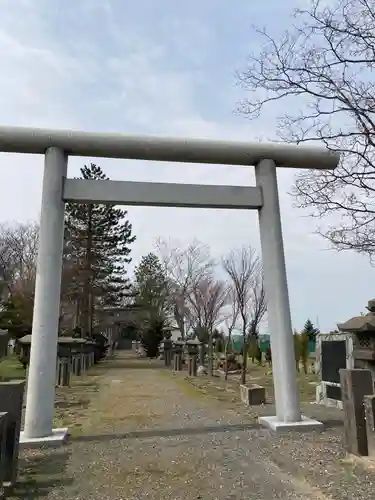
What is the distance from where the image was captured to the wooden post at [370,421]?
4.83m

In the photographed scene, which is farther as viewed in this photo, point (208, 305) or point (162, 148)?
point (208, 305)

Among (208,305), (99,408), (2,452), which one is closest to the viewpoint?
(2,452)

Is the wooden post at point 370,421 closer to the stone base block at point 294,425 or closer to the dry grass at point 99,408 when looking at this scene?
the stone base block at point 294,425

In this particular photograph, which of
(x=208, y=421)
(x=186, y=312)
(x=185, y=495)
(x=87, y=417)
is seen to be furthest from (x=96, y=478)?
(x=186, y=312)

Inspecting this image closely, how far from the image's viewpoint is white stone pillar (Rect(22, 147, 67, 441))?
20.1 ft

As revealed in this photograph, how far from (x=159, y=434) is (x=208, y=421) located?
1.29 metres

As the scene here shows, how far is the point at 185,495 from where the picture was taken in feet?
13.1

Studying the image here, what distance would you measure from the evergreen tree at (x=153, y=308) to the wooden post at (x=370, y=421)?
103 ft

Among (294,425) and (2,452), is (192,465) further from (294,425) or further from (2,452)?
(294,425)

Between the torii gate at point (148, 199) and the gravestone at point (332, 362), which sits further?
the gravestone at point (332, 362)

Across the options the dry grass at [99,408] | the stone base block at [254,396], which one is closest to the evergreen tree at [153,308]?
the dry grass at [99,408]

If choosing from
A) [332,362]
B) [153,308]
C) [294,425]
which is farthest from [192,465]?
[153,308]

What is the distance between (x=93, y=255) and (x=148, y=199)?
24.9 meters

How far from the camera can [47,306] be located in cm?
640
